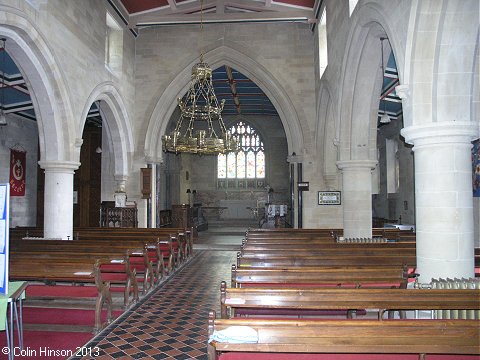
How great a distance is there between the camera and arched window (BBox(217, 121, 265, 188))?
24578 millimetres

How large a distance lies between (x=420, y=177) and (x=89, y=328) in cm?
419

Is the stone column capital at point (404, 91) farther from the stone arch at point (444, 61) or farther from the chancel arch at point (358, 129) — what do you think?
the chancel arch at point (358, 129)

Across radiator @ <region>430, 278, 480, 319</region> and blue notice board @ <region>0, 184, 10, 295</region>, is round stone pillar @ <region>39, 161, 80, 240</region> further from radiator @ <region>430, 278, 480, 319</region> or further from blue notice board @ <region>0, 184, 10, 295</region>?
radiator @ <region>430, 278, 480, 319</region>

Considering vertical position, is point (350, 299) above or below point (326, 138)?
below

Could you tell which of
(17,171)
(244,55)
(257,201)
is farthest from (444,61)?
(257,201)

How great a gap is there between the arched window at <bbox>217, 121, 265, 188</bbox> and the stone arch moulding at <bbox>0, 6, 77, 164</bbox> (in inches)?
588

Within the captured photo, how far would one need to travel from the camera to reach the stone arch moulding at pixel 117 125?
12867 mm

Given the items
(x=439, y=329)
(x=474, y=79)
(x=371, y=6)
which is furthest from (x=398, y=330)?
(x=371, y=6)

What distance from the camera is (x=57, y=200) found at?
389 inches

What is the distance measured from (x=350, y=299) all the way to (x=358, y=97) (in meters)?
6.43

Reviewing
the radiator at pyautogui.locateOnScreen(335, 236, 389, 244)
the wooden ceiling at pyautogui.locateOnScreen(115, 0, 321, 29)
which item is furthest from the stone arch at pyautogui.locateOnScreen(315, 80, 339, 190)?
the radiator at pyautogui.locateOnScreen(335, 236, 389, 244)

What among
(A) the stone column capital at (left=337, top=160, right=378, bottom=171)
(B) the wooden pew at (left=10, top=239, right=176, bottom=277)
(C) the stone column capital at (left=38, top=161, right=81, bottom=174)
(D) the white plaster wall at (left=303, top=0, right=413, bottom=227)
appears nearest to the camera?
(D) the white plaster wall at (left=303, top=0, right=413, bottom=227)

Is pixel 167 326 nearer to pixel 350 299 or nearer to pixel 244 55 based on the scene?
pixel 350 299

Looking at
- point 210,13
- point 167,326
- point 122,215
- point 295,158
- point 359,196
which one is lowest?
point 167,326
